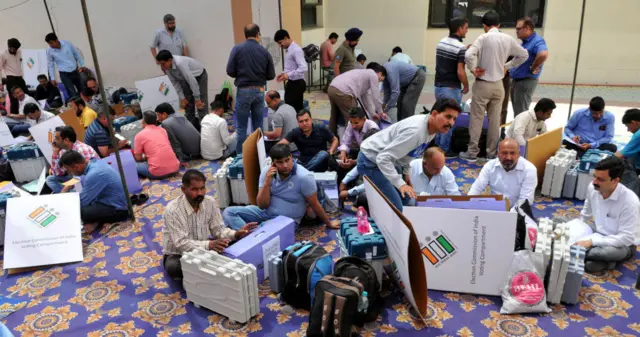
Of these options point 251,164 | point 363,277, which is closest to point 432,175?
point 363,277

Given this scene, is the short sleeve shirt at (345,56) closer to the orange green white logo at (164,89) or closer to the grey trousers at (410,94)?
the grey trousers at (410,94)

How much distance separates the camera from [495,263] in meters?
3.16

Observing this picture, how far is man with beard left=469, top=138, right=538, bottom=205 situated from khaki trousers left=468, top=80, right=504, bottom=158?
1845mm

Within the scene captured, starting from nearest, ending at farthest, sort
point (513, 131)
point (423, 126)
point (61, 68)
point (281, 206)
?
point (423, 126) < point (281, 206) < point (513, 131) < point (61, 68)

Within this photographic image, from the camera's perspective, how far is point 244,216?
406 centimetres

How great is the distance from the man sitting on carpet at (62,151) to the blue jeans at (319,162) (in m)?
2.19

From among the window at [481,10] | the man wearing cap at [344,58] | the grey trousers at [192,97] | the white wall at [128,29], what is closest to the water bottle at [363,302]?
the grey trousers at [192,97]

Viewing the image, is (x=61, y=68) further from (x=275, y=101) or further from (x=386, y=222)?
(x=386, y=222)

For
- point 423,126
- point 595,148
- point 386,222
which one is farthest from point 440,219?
point 595,148

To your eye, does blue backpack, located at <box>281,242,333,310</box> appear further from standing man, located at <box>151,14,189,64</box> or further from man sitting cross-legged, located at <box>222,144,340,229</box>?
standing man, located at <box>151,14,189,64</box>

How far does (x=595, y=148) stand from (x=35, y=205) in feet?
18.4

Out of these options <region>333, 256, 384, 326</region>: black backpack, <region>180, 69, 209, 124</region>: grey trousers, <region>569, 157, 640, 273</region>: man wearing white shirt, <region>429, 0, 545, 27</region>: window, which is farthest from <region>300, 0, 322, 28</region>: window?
<region>333, 256, 384, 326</region>: black backpack

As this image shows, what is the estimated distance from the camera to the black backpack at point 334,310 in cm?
268

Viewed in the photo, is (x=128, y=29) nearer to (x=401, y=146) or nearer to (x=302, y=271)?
(x=401, y=146)
